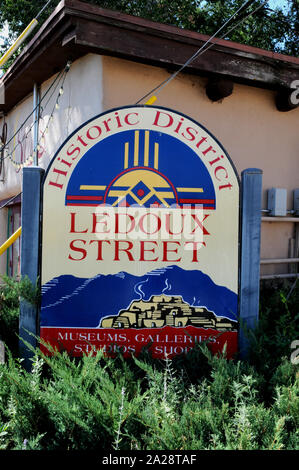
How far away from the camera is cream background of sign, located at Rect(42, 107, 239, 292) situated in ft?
9.41

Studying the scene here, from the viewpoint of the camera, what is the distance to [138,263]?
2.91m

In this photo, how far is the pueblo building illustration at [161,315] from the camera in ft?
9.42

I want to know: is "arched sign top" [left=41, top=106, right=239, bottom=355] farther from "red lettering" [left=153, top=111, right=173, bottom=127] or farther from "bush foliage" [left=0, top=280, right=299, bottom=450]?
"bush foliage" [left=0, top=280, right=299, bottom=450]

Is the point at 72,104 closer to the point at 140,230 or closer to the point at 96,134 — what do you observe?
the point at 96,134

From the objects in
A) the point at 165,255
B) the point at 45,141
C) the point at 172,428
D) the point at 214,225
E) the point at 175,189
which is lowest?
the point at 172,428

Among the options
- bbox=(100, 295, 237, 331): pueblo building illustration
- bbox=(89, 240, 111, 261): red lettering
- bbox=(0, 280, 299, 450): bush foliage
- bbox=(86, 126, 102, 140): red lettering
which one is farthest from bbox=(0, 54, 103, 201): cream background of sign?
bbox=(0, 280, 299, 450): bush foliage

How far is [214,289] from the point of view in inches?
115

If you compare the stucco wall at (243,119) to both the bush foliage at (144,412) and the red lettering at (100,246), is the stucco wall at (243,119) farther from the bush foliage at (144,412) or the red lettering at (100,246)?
the bush foliage at (144,412)

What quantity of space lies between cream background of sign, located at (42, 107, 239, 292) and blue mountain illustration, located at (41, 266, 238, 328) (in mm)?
48

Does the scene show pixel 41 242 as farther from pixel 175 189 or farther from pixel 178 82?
pixel 178 82

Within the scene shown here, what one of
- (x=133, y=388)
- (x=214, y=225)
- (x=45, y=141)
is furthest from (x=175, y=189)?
(x=45, y=141)

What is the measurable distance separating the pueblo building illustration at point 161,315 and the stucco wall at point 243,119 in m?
2.56

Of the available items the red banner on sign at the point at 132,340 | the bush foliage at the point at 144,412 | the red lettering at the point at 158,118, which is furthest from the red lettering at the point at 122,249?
the red lettering at the point at 158,118

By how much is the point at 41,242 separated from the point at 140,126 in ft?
3.51
